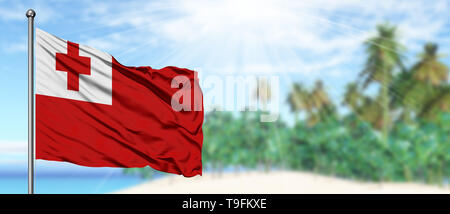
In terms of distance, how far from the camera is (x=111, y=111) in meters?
7.49

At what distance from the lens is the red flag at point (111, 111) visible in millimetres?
6809

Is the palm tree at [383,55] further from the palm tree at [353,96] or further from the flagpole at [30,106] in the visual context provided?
the flagpole at [30,106]

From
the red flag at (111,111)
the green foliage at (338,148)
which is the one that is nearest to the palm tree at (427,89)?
the green foliage at (338,148)

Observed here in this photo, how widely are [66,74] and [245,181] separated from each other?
40505 mm

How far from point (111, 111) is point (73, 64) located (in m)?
0.93

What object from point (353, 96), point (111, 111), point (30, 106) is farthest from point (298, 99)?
point (30, 106)

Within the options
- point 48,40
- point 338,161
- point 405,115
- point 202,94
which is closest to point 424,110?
point 405,115

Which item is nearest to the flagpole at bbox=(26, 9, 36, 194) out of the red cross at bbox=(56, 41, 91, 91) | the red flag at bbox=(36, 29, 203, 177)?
the red flag at bbox=(36, 29, 203, 177)

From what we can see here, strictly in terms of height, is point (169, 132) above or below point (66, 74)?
below

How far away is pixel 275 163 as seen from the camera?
48156 millimetres

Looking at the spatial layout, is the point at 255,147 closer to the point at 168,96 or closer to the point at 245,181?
the point at 245,181

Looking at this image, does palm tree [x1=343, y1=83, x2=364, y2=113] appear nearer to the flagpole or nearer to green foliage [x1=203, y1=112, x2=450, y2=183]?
green foliage [x1=203, y1=112, x2=450, y2=183]

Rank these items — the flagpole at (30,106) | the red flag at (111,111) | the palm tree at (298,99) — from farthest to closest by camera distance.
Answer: the palm tree at (298,99)
the red flag at (111,111)
the flagpole at (30,106)

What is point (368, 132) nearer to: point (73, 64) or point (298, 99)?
point (298, 99)
